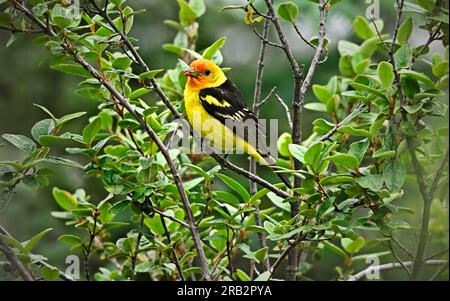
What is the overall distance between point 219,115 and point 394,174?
1350 mm

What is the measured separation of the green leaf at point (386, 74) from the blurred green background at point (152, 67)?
2218 mm

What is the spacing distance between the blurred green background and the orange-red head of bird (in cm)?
124

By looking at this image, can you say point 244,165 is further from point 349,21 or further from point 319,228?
point 319,228

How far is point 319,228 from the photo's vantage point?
1.97 m

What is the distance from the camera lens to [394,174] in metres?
1.94

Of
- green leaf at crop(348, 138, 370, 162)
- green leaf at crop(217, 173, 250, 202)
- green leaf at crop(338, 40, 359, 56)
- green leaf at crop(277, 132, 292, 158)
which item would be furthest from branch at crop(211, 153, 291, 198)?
green leaf at crop(338, 40, 359, 56)

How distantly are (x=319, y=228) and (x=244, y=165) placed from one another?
2.44 metres

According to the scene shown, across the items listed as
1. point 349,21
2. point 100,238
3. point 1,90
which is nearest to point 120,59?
point 100,238

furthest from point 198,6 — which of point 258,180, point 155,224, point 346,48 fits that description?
point 258,180

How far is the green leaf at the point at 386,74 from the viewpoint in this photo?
197 cm

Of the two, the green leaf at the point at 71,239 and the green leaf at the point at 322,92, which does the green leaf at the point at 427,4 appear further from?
the green leaf at the point at 71,239

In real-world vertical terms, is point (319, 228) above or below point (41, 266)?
above

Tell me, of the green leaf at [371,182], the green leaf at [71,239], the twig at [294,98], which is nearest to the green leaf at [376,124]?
the green leaf at [371,182]
